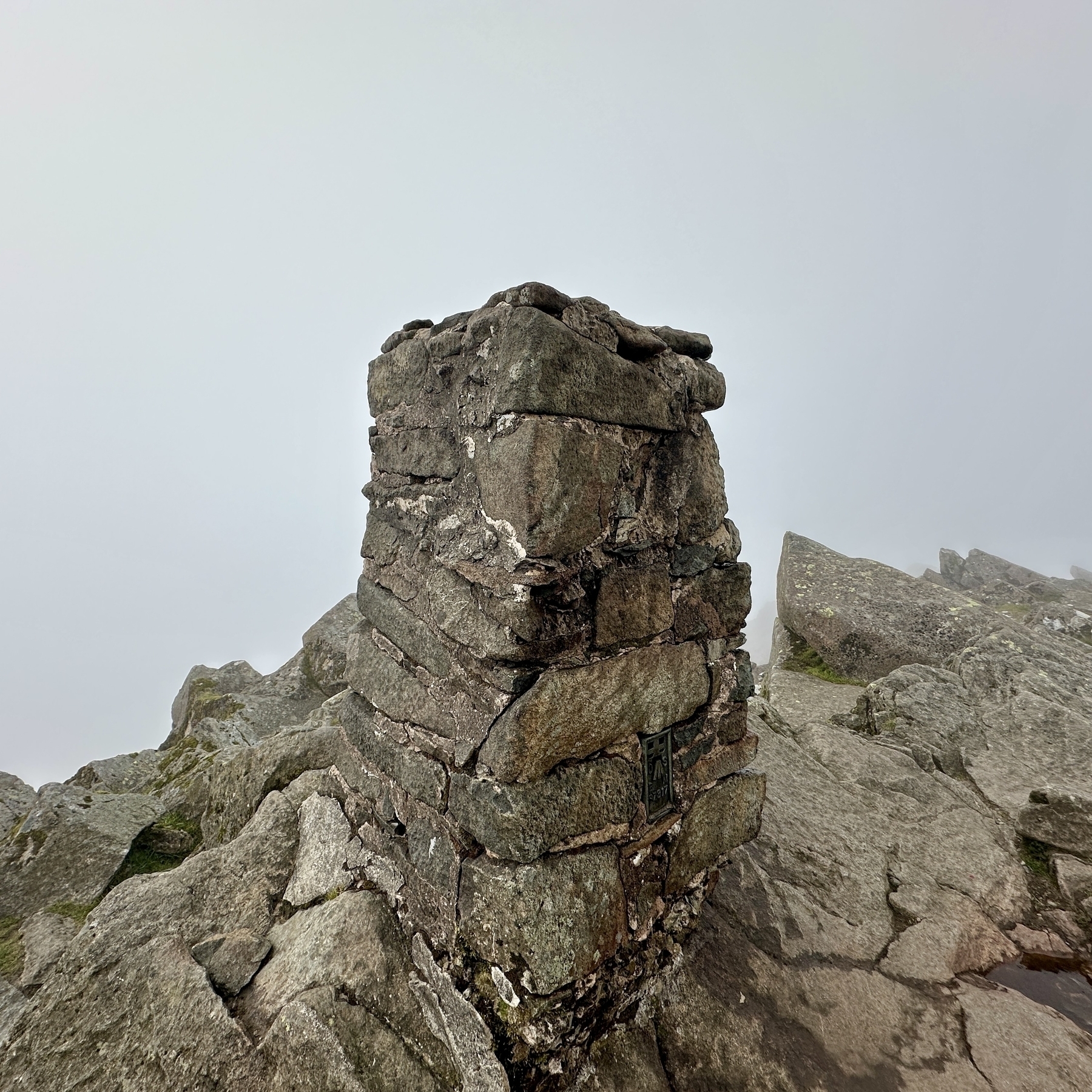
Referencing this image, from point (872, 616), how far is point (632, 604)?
7173 millimetres

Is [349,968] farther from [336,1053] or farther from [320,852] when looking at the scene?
[320,852]

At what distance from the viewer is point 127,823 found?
4258mm

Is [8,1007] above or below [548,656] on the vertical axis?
below

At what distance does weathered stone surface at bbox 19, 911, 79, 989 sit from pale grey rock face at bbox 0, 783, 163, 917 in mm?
225

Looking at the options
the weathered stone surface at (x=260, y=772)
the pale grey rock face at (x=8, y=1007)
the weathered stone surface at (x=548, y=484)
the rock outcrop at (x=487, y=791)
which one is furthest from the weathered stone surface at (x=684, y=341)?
the pale grey rock face at (x=8, y=1007)

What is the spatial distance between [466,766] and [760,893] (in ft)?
7.79

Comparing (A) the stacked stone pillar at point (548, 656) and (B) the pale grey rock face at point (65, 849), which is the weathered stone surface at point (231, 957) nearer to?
(A) the stacked stone pillar at point (548, 656)

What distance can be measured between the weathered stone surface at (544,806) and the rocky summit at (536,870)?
0.01m

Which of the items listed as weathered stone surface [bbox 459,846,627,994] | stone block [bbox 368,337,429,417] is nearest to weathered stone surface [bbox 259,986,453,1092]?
weathered stone surface [bbox 459,846,627,994]

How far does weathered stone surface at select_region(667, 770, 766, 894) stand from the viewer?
9.04ft

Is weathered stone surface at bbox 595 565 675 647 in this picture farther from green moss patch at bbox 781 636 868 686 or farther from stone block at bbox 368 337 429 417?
green moss patch at bbox 781 636 868 686

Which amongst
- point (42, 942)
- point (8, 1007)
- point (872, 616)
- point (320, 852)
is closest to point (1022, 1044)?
point (320, 852)

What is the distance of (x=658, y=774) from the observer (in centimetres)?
259

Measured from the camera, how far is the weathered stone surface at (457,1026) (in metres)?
2.04
